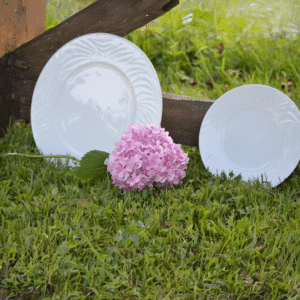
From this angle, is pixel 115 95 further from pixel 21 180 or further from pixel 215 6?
pixel 215 6

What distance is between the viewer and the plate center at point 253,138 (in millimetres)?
2088

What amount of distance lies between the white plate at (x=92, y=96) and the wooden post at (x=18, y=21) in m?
0.50

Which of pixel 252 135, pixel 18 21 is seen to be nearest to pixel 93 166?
pixel 252 135

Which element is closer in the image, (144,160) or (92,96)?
(144,160)

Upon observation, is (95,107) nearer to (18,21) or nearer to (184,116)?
(184,116)

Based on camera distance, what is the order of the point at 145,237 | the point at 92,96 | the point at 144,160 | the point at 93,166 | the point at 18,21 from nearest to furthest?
the point at 145,237 → the point at 144,160 → the point at 93,166 → the point at 92,96 → the point at 18,21

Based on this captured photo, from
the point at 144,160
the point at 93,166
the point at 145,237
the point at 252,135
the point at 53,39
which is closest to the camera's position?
the point at 145,237

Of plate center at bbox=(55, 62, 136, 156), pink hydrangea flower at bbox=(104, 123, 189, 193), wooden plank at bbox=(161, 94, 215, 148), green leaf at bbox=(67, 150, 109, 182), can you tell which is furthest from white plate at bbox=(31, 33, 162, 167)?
pink hydrangea flower at bbox=(104, 123, 189, 193)

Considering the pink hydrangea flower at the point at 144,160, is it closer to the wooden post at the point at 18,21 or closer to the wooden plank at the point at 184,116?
the wooden plank at the point at 184,116

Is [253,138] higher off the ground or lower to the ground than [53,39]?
lower

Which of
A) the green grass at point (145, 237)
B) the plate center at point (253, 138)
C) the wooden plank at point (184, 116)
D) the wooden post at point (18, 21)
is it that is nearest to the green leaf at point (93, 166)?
the green grass at point (145, 237)

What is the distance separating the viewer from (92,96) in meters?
2.28

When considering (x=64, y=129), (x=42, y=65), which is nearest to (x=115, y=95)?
(x=64, y=129)

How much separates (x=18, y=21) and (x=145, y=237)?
6.24 feet
